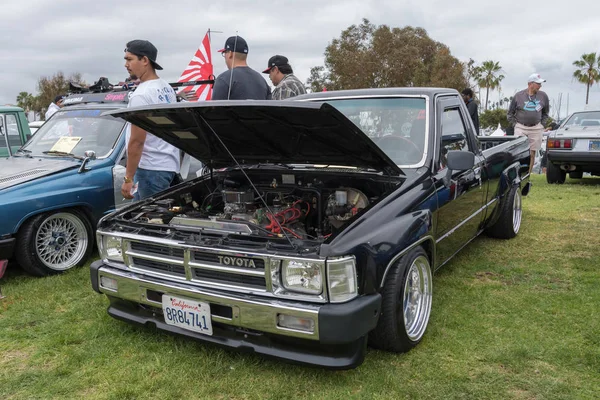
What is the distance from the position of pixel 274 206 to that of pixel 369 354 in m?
1.21

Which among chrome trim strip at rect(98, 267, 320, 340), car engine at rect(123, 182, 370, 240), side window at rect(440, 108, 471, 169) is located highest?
side window at rect(440, 108, 471, 169)

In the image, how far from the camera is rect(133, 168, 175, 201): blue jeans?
4.39m

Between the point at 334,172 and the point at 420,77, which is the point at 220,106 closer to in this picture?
the point at 334,172

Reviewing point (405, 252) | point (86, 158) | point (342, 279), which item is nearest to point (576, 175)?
point (405, 252)

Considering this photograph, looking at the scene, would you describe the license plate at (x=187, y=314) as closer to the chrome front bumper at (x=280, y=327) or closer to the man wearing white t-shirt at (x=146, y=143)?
the chrome front bumper at (x=280, y=327)

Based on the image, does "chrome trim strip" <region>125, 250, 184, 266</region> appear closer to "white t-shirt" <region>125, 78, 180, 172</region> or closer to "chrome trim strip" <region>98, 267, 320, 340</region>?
"chrome trim strip" <region>98, 267, 320, 340</region>

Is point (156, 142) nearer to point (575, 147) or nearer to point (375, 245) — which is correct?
point (375, 245)

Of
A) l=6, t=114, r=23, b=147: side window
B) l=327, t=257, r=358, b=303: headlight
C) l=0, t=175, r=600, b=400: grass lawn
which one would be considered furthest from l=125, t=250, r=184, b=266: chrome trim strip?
l=6, t=114, r=23, b=147: side window

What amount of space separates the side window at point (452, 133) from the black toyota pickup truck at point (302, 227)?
0.02 meters

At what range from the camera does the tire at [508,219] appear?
17.6 feet

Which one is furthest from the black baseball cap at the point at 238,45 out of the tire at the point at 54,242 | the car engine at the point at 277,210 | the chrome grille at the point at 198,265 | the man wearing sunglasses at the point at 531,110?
the man wearing sunglasses at the point at 531,110

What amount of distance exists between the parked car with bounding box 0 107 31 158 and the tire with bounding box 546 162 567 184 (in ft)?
33.5

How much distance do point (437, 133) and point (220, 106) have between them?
5.72 feet

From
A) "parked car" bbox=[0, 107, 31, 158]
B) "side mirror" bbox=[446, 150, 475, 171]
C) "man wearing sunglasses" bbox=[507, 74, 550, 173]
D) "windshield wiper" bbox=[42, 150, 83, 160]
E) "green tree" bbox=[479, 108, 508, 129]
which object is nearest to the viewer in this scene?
"side mirror" bbox=[446, 150, 475, 171]
